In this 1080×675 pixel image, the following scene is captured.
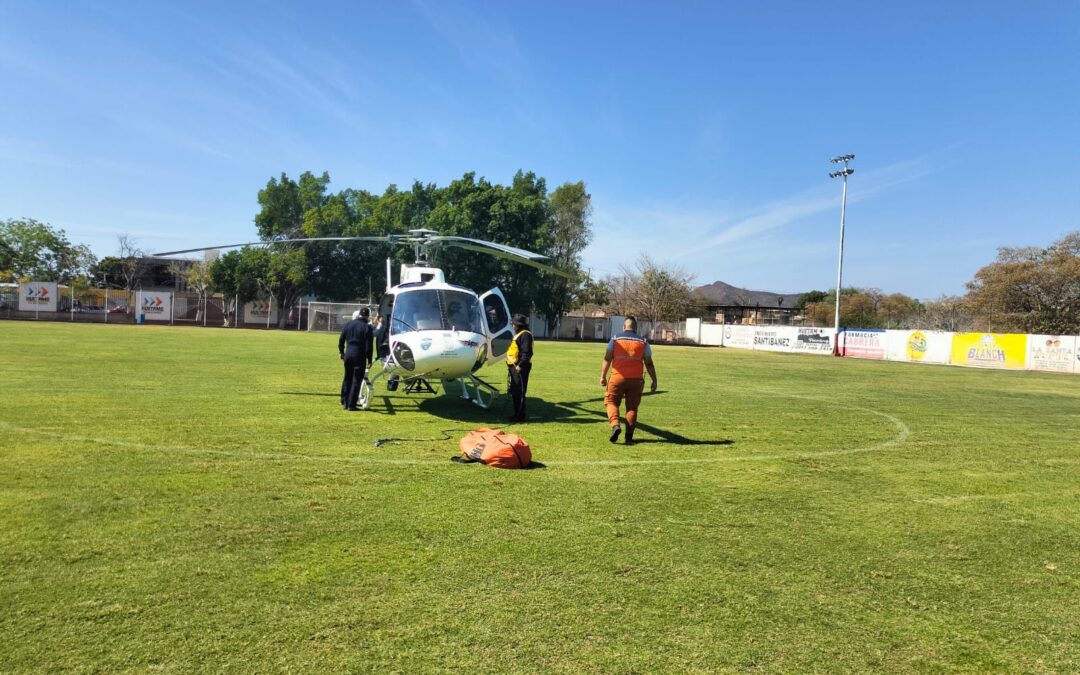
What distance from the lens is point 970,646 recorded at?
351 cm

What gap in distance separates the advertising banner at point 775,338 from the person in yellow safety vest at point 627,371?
136 feet

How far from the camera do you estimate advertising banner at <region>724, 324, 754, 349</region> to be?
51.7 m

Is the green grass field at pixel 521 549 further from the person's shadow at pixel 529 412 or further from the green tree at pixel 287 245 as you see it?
the green tree at pixel 287 245

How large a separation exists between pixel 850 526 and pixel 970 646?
6.88 feet

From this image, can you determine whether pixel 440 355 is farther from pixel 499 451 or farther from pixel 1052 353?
pixel 1052 353

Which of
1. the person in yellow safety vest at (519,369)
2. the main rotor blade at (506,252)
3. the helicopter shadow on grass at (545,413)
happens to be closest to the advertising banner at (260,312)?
the helicopter shadow on grass at (545,413)

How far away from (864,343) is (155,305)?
60.5 metres

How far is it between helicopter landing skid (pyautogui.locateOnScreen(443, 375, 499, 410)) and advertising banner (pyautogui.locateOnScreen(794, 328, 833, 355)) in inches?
1415

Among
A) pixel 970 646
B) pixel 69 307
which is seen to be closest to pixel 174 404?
pixel 970 646

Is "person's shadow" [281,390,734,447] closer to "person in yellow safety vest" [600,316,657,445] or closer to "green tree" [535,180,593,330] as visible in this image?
"person in yellow safety vest" [600,316,657,445]

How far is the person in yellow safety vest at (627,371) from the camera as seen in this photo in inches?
348

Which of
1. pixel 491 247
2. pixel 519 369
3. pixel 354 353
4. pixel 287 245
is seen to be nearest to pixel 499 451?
pixel 519 369

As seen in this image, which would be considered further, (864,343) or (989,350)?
(864,343)

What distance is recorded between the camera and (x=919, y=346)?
3816cm
